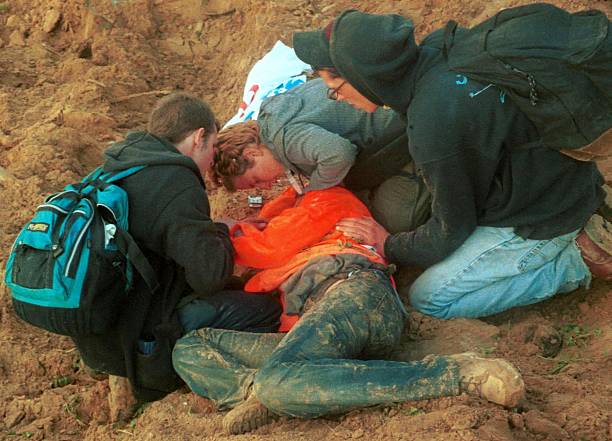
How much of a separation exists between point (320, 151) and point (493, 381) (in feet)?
4.97

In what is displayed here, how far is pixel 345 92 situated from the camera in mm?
3559

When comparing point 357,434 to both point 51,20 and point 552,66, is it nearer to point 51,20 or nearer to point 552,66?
point 552,66

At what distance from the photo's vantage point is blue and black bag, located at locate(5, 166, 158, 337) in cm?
329

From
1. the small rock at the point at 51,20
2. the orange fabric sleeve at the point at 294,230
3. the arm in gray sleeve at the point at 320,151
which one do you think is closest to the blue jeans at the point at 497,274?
the orange fabric sleeve at the point at 294,230

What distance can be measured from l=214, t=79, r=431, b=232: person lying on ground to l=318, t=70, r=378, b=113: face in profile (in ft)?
1.16

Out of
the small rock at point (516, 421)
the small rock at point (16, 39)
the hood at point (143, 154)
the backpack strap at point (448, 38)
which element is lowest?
the small rock at point (516, 421)

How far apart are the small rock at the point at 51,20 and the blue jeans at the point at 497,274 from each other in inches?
186

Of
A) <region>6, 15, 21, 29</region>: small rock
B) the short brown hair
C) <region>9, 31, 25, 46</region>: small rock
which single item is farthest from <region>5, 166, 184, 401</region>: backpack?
<region>6, 15, 21, 29</region>: small rock

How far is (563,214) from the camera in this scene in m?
3.64

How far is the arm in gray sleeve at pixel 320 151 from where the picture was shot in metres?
3.89

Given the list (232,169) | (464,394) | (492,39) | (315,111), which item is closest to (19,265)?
(232,169)

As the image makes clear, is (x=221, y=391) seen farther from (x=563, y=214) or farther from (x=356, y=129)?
(x=563, y=214)

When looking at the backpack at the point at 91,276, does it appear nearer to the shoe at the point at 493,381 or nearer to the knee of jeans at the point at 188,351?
the knee of jeans at the point at 188,351

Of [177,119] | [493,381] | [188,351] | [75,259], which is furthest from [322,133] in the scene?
[493,381]
